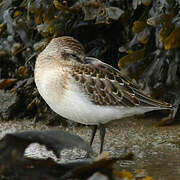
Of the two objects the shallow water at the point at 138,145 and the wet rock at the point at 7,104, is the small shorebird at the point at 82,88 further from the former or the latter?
the wet rock at the point at 7,104

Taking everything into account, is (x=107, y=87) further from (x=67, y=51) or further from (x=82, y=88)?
(x=67, y=51)

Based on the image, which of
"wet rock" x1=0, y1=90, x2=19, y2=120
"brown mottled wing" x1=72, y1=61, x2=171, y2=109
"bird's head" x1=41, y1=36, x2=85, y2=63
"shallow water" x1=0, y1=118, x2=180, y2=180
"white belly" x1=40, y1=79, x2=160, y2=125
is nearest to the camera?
"shallow water" x1=0, y1=118, x2=180, y2=180

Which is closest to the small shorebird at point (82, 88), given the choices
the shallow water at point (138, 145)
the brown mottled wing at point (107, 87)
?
the brown mottled wing at point (107, 87)

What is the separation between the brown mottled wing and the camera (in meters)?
4.16

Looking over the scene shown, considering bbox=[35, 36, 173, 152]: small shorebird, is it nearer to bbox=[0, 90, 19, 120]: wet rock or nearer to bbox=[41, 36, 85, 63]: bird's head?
bbox=[41, 36, 85, 63]: bird's head

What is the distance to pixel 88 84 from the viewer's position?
417cm

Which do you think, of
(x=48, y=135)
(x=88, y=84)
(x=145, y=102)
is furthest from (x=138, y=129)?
(x=48, y=135)

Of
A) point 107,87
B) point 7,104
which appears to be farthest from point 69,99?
point 7,104

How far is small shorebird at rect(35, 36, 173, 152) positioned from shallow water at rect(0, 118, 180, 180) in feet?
1.03

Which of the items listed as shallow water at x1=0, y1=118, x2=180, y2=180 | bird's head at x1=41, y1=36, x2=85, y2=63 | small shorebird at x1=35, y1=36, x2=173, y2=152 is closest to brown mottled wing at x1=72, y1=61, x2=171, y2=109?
small shorebird at x1=35, y1=36, x2=173, y2=152

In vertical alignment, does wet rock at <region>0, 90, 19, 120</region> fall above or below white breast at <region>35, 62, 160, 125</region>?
below

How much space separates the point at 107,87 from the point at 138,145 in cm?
63

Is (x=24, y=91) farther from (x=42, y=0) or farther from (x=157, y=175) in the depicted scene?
(x=157, y=175)

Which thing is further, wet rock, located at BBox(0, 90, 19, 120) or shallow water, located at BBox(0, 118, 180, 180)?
wet rock, located at BBox(0, 90, 19, 120)
